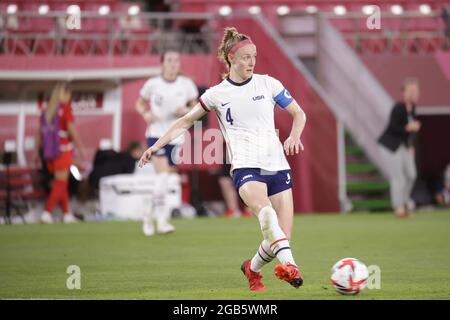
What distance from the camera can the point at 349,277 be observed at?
8.26m

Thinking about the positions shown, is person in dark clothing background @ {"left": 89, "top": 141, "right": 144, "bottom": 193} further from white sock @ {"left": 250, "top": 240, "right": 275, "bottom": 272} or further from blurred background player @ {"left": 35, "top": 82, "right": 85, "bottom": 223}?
white sock @ {"left": 250, "top": 240, "right": 275, "bottom": 272}

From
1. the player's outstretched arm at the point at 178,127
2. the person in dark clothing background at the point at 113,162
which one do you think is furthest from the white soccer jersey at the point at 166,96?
the player's outstretched arm at the point at 178,127

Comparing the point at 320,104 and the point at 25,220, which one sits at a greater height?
the point at 320,104

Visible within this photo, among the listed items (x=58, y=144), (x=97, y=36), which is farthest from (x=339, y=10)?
(x=58, y=144)

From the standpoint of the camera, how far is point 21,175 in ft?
69.1

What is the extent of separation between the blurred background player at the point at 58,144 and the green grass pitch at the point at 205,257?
2.81 ft

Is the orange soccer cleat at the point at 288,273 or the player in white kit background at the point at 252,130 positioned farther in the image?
the player in white kit background at the point at 252,130

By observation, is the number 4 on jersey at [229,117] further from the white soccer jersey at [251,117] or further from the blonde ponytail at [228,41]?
the blonde ponytail at [228,41]

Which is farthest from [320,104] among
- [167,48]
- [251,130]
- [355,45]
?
[251,130]

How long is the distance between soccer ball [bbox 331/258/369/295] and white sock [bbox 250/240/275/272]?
640 millimetres

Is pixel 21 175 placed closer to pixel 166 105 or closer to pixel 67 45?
pixel 67 45

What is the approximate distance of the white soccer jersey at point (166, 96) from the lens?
1591 cm

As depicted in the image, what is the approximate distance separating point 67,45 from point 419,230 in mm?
9259
